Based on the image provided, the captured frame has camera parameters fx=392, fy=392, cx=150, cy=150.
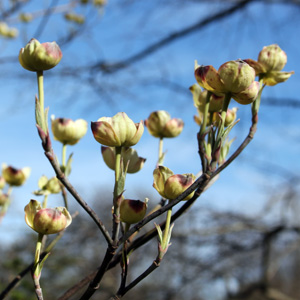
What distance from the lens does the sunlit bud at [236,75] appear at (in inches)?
11.3

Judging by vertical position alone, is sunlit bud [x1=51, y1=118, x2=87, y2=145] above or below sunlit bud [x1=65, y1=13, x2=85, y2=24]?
below

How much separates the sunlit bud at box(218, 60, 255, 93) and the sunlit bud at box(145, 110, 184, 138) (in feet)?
0.46

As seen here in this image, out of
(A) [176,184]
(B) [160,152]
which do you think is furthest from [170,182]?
(B) [160,152]

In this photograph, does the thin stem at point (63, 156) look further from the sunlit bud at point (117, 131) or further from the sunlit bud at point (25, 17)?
the sunlit bud at point (25, 17)

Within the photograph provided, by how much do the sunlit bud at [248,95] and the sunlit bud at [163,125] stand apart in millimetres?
134

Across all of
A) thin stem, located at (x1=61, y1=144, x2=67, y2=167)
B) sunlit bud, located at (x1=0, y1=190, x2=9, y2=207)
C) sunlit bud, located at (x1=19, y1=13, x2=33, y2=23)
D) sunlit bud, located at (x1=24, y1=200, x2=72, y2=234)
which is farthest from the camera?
sunlit bud, located at (x1=19, y1=13, x2=33, y2=23)

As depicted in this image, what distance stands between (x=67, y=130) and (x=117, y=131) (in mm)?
135

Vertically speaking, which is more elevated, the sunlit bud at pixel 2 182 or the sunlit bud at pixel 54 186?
the sunlit bud at pixel 54 186

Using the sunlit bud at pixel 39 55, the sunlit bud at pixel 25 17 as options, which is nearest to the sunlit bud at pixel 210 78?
the sunlit bud at pixel 39 55

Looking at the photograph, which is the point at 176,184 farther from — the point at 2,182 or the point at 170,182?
the point at 2,182

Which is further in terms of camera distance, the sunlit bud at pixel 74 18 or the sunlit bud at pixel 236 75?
the sunlit bud at pixel 74 18

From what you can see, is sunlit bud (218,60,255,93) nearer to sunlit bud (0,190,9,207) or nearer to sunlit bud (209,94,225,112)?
sunlit bud (209,94,225,112)

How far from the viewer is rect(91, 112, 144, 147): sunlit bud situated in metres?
0.29

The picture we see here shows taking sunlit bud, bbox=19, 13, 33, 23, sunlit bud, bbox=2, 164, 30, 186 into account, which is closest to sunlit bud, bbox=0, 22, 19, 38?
sunlit bud, bbox=19, 13, 33, 23
